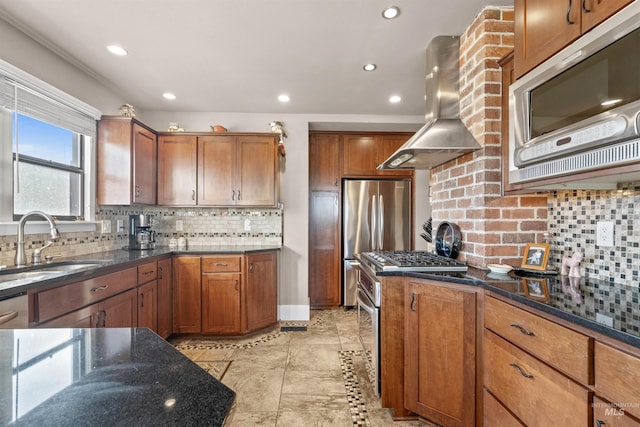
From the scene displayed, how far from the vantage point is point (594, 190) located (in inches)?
56.6

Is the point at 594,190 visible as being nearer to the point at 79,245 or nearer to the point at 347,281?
the point at 347,281

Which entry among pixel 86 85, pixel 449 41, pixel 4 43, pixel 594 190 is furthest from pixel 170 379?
pixel 86 85

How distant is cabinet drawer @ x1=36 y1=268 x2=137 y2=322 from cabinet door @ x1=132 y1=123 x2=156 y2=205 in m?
0.94

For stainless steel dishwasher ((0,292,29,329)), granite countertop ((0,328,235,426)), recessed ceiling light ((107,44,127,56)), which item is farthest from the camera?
recessed ceiling light ((107,44,127,56))

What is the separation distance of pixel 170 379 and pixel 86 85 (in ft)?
10.1

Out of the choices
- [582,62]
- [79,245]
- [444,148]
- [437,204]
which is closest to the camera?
[582,62]

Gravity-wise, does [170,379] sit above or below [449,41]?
below

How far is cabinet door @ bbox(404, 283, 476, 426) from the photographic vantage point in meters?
1.46

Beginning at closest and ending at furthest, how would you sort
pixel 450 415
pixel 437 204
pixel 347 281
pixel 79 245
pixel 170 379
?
pixel 170 379 → pixel 450 415 → pixel 437 204 → pixel 79 245 → pixel 347 281

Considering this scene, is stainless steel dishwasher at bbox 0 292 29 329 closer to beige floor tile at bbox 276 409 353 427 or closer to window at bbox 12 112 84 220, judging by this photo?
window at bbox 12 112 84 220

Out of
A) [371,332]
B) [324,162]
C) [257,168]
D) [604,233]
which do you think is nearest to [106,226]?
[257,168]

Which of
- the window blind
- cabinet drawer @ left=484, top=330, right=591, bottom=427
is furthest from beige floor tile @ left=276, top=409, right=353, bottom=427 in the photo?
the window blind

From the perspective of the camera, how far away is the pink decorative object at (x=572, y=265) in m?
1.44

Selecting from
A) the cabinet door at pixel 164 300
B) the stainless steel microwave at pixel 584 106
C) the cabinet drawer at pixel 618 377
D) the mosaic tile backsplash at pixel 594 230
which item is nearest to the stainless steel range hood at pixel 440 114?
the stainless steel microwave at pixel 584 106
